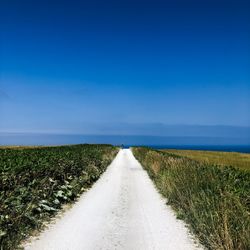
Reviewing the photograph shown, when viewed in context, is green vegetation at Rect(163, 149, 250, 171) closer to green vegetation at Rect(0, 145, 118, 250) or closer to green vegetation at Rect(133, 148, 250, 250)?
green vegetation at Rect(133, 148, 250, 250)

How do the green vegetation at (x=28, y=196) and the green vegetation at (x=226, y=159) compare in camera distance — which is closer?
the green vegetation at (x=28, y=196)

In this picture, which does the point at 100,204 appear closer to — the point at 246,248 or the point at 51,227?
the point at 51,227

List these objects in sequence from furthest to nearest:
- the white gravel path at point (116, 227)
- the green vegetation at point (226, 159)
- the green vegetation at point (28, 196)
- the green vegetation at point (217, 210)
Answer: the green vegetation at point (226, 159)
the white gravel path at point (116, 227)
the green vegetation at point (28, 196)
the green vegetation at point (217, 210)

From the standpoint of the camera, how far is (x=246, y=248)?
6254 mm

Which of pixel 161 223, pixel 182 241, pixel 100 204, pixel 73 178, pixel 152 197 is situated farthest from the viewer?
pixel 73 178

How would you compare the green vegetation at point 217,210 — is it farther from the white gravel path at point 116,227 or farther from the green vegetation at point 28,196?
the green vegetation at point 28,196

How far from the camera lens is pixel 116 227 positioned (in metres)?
9.74

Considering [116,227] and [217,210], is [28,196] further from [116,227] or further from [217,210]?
[217,210]

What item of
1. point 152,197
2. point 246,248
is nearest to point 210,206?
point 246,248

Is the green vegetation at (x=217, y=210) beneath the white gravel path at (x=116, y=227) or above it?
above

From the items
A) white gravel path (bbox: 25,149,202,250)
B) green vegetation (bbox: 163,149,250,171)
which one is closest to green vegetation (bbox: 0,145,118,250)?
white gravel path (bbox: 25,149,202,250)

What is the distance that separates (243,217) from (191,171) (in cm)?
673

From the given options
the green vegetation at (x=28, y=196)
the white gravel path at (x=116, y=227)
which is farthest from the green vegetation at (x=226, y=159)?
the green vegetation at (x=28, y=196)

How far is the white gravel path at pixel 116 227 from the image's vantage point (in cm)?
810
